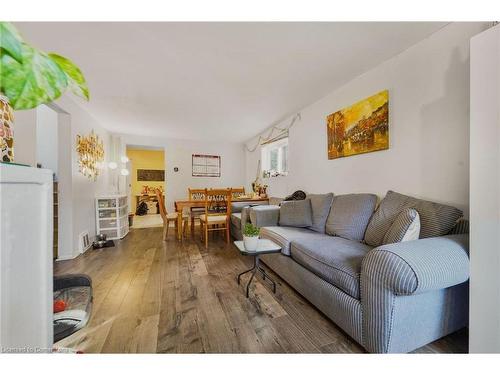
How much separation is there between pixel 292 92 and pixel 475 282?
7.53 ft

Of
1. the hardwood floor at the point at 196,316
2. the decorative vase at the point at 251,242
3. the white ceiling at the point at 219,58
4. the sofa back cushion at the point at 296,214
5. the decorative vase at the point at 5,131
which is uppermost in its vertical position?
the white ceiling at the point at 219,58

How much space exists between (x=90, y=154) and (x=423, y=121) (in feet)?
14.4

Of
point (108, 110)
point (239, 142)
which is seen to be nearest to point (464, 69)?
point (108, 110)

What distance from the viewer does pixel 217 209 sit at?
350 cm

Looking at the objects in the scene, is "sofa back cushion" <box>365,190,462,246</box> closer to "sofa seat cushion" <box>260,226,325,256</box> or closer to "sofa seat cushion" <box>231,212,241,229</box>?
"sofa seat cushion" <box>260,226,325,256</box>

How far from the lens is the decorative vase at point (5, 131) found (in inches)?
50.2

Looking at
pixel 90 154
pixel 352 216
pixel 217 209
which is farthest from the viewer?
pixel 217 209

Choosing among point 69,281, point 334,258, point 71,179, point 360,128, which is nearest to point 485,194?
point 334,258

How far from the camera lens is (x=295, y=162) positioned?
322cm

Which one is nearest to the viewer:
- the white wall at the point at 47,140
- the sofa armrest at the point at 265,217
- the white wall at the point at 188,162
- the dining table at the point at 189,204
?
the sofa armrest at the point at 265,217

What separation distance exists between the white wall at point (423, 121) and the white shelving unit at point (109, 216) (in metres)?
3.74

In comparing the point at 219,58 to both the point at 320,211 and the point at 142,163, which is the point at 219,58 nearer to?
the point at 320,211

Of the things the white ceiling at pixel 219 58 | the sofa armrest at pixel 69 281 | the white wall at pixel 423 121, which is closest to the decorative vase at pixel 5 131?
the white ceiling at pixel 219 58

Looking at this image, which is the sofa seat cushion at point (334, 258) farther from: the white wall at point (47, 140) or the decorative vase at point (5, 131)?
the white wall at point (47, 140)
